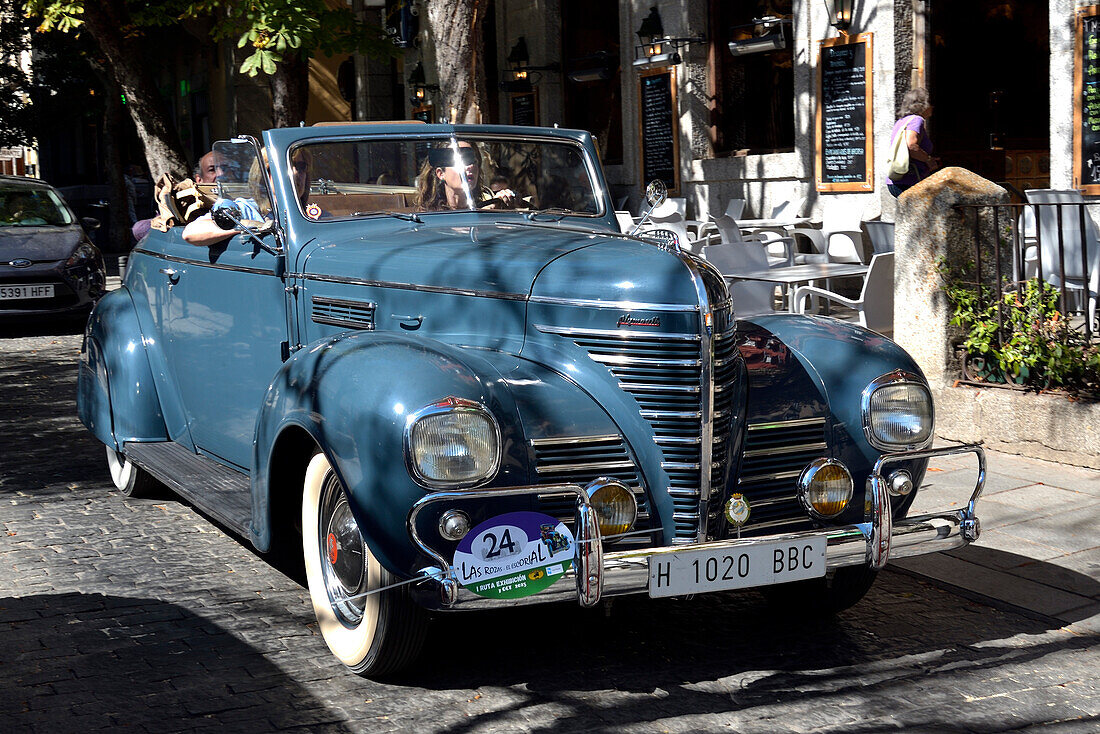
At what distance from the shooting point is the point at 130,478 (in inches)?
260

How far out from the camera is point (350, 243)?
16.5 ft

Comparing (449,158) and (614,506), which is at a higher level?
(449,158)

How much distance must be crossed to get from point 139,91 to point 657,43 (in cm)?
739

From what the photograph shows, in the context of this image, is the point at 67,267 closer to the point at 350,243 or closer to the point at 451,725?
the point at 350,243

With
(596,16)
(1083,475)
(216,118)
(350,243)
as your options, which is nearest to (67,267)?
(596,16)

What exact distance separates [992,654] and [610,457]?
4.99 feet

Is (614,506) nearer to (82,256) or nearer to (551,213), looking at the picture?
(551,213)

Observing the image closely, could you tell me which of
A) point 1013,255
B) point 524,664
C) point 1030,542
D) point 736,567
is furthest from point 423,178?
point 1013,255

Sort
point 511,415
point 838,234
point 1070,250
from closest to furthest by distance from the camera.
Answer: point 511,415
point 1070,250
point 838,234

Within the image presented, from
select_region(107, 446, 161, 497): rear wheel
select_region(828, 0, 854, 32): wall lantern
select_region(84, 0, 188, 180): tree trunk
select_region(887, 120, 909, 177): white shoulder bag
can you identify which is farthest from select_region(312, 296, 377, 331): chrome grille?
select_region(84, 0, 188, 180): tree trunk

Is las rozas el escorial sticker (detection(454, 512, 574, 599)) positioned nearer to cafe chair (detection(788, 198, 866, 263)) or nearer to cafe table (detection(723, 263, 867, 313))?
cafe table (detection(723, 263, 867, 313))

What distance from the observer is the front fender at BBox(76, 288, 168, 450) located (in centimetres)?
629

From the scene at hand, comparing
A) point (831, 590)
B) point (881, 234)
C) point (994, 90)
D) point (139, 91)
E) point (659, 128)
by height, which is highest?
point (139, 91)

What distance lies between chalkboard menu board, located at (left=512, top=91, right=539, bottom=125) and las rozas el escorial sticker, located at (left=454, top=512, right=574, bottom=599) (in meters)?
14.9
